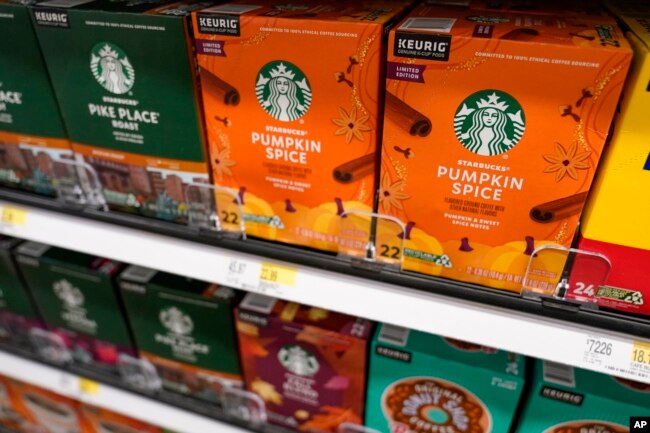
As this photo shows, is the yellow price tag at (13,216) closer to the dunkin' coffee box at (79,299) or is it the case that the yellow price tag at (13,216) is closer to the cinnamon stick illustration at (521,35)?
the dunkin' coffee box at (79,299)

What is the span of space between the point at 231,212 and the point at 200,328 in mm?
315

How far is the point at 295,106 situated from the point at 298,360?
0.50 meters

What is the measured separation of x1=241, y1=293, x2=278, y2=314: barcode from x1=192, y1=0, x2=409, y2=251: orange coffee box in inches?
6.6

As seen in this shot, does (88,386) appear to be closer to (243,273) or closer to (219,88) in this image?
(243,273)

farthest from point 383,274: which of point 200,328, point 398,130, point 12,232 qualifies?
point 12,232

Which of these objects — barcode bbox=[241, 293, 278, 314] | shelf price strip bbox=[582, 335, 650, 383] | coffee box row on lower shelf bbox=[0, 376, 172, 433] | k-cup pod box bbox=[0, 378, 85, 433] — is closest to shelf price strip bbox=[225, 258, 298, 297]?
barcode bbox=[241, 293, 278, 314]

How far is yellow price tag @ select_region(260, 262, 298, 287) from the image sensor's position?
2.53 ft

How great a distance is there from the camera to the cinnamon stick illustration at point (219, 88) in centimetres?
71

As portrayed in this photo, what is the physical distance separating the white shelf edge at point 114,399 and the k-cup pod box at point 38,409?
7 cm

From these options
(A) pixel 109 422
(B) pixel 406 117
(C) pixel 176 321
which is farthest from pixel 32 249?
(B) pixel 406 117

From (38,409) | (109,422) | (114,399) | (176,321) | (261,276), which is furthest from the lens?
(38,409)

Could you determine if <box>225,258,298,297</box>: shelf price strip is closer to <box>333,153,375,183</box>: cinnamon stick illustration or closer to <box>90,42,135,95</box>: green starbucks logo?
<box>333,153,375,183</box>: cinnamon stick illustration

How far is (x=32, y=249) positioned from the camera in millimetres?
1103

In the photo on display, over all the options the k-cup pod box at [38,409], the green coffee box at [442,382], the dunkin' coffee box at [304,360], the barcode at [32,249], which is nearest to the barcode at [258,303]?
the dunkin' coffee box at [304,360]
